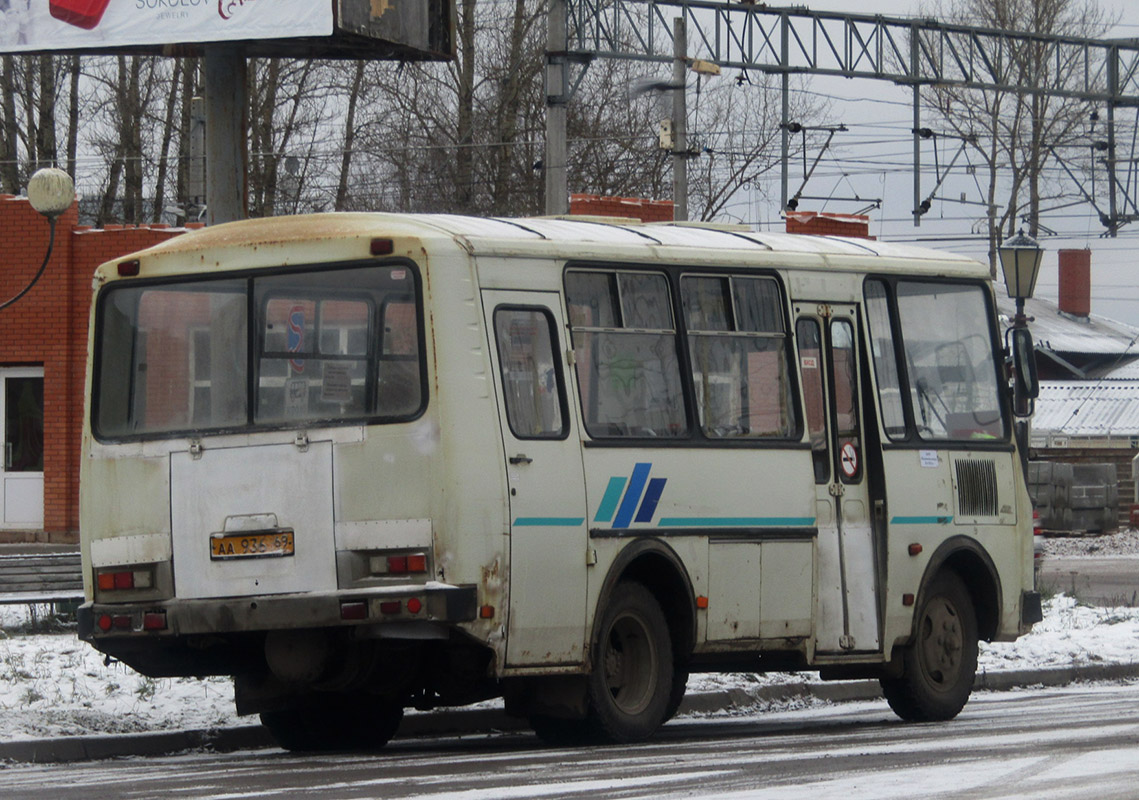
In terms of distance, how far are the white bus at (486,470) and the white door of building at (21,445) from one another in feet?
64.8

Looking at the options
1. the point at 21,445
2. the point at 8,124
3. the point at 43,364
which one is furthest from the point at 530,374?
the point at 8,124

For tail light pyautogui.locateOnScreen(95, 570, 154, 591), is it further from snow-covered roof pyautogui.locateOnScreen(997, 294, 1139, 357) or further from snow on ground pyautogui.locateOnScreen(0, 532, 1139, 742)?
snow-covered roof pyautogui.locateOnScreen(997, 294, 1139, 357)

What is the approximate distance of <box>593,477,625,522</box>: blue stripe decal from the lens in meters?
11.3

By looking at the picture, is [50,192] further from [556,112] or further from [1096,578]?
[1096,578]

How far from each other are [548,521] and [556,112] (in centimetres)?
1798

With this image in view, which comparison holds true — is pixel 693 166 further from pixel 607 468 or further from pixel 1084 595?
pixel 607 468

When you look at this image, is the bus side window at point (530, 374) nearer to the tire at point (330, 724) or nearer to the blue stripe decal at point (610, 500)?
the blue stripe decal at point (610, 500)

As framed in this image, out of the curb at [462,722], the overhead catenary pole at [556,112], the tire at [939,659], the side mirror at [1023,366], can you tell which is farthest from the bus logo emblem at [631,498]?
the overhead catenary pole at [556,112]

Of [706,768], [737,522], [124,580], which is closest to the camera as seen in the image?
[706,768]

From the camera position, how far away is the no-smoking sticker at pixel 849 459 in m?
12.9

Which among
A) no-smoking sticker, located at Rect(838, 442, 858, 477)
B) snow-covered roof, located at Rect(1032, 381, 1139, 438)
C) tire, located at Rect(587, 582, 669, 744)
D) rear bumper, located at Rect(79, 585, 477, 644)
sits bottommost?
tire, located at Rect(587, 582, 669, 744)

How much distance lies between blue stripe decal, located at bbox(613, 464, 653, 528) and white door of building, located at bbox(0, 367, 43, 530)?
68.4 feet

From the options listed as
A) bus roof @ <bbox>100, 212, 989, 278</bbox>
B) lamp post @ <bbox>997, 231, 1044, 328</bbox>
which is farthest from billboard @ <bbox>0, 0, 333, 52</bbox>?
lamp post @ <bbox>997, 231, 1044, 328</bbox>

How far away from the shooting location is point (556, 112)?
93.1 feet
